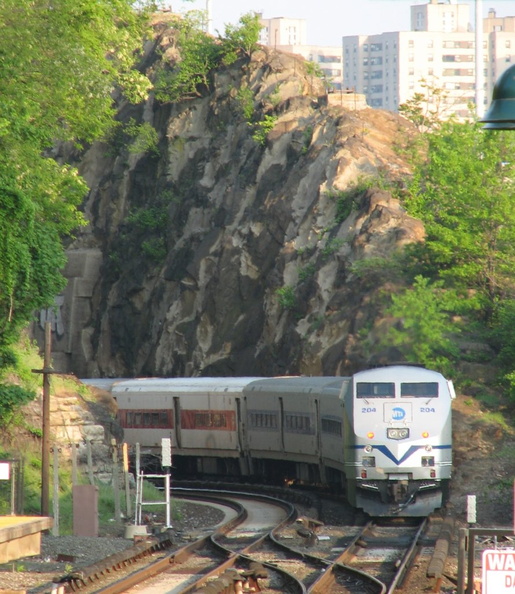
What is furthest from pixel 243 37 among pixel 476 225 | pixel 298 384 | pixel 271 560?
pixel 271 560

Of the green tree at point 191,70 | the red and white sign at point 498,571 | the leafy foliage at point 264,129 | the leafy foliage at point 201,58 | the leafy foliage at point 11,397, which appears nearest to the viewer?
the red and white sign at point 498,571

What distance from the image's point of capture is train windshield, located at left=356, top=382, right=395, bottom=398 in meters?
28.6

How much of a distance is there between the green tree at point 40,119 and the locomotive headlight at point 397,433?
9968mm

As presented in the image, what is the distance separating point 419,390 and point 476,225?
18.8m

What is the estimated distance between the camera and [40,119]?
33062 millimetres

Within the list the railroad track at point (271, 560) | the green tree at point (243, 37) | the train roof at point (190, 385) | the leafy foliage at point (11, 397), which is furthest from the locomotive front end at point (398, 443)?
the green tree at point (243, 37)

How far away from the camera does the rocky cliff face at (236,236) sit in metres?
55.7

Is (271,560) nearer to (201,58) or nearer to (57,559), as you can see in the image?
(57,559)

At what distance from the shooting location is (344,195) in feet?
194

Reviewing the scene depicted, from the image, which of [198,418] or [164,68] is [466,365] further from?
[164,68]

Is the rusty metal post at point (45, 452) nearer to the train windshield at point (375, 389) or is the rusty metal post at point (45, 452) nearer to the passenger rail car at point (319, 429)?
the passenger rail car at point (319, 429)

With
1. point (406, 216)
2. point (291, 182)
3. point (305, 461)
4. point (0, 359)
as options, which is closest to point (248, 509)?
point (305, 461)

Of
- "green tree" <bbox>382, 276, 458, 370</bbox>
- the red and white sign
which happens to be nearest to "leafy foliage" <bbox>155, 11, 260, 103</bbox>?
"green tree" <bbox>382, 276, 458, 370</bbox>

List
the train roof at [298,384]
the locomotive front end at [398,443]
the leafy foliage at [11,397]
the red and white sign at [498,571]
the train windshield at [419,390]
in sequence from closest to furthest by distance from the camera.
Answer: the red and white sign at [498,571], the locomotive front end at [398,443], the train windshield at [419,390], the leafy foliage at [11,397], the train roof at [298,384]
